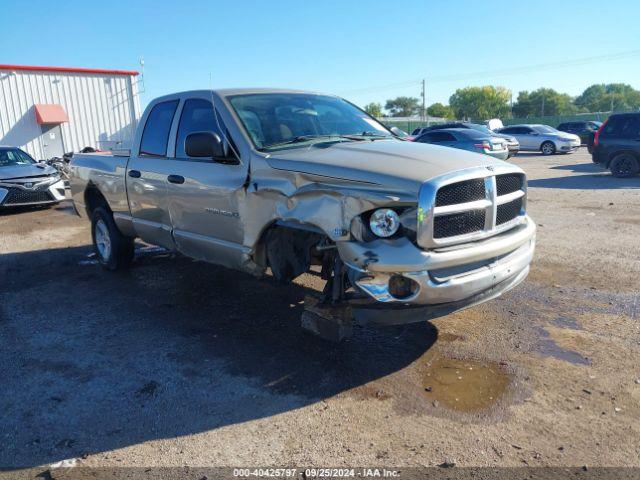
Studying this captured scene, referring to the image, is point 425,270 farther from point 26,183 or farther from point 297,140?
point 26,183

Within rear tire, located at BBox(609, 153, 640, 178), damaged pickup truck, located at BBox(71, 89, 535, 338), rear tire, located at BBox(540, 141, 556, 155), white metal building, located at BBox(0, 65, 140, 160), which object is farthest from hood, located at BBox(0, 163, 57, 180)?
rear tire, located at BBox(540, 141, 556, 155)

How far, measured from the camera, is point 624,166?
49.5 feet

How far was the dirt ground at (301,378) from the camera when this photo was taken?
10.2 ft

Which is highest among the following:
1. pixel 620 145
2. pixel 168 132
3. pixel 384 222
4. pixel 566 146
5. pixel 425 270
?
pixel 168 132

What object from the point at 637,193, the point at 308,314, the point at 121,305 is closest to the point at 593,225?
the point at 637,193

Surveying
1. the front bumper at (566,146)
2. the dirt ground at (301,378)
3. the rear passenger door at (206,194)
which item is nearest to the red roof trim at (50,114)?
the dirt ground at (301,378)

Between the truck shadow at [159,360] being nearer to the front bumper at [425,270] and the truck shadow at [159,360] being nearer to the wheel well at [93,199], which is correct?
the front bumper at [425,270]

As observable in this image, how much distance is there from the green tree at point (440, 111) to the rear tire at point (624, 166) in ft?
330

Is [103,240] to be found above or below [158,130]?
below

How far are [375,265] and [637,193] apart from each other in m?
11.1

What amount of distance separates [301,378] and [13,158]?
12165mm

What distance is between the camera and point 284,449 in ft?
10.2

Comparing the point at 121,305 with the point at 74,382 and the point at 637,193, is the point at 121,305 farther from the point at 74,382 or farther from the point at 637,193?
the point at 637,193

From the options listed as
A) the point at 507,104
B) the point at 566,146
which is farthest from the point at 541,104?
the point at 566,146
